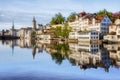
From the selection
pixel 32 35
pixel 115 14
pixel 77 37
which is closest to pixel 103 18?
pixel 77 37

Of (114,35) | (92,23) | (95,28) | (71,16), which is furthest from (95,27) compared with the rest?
(71,16)

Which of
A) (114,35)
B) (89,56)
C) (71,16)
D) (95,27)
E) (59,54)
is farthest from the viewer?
(71,16)

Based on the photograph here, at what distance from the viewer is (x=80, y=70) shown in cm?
2164

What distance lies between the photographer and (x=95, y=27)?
66.5 m

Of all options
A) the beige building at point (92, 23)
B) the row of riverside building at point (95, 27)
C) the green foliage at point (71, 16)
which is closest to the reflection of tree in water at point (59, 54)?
the row of riverside building at point (95, 27)

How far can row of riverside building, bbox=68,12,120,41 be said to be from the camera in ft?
197

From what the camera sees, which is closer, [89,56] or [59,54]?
[89,56]

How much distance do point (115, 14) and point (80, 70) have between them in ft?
186

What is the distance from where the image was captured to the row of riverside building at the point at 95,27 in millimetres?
60094

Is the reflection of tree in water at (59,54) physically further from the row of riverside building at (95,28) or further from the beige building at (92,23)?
the beige building at (92,23)

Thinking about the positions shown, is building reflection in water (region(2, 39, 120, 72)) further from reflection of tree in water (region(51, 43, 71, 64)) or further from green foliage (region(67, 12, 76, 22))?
green foliage (region(67, 12, 76, 22))

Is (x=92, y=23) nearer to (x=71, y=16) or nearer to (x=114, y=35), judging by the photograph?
(x=114, y=35)

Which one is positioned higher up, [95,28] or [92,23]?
[92,23]

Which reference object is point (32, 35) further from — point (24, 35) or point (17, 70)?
point (17, 70)
